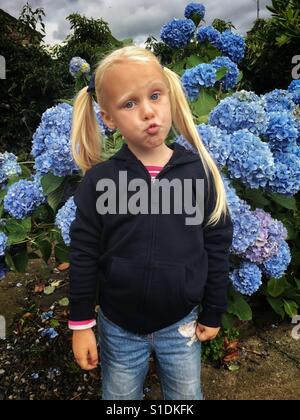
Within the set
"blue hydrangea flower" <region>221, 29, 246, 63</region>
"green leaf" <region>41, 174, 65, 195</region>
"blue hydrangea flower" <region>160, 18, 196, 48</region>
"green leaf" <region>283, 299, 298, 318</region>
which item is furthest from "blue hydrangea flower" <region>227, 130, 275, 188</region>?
"blue hydrangea flower" <region>160, 18, 196, 48</region>

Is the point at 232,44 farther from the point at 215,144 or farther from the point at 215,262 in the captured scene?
the point at 215,262

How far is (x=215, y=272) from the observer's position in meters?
1.34

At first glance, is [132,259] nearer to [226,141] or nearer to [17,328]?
[226,141]

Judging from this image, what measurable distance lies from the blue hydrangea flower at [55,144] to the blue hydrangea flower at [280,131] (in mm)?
736

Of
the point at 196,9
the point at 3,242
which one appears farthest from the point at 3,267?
the point at 196,9

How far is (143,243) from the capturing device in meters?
1.24

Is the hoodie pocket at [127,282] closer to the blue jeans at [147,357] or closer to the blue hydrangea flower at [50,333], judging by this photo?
the blue jeans at [147,357]

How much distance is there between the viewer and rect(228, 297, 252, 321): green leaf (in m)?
1.89

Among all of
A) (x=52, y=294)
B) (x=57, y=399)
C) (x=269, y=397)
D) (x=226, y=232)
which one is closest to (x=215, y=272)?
(x=226, y=232)

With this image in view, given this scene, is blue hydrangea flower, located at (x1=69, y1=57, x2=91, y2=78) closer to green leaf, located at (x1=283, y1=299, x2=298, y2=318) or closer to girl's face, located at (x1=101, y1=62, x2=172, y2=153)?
girl's face, located at (x1=101, y1=62, x2=172, y2=153)

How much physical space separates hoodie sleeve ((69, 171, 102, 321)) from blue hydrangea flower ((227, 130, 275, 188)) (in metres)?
0.56

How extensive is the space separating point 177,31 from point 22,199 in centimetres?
145

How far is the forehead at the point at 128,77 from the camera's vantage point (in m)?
1.17
